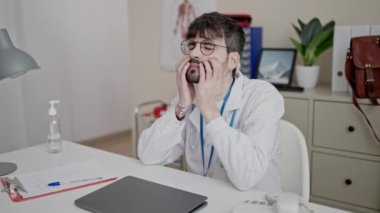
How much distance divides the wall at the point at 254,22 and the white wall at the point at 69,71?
2.37ft

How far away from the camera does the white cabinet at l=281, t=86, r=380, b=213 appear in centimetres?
198

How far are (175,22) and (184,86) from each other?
1.80m

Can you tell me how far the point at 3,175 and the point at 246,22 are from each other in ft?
5.87

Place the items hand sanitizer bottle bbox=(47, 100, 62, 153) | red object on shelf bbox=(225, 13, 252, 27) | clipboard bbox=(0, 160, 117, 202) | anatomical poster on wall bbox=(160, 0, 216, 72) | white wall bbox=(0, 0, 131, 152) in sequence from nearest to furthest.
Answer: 1. clipboard bbox=(0, 160, 117, 202)
2. hand sanitizer bottle bbox=(47, 100, 62, 153)
3. red object on shelf bbox=(225, 13, 252, 27)
4. anatomical poster on wall bbox=(160, 0, 216, 72)
5. white wall bbox=(0, 0, 131, 152)

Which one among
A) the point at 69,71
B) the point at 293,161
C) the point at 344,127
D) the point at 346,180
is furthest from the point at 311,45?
the point at 69,71

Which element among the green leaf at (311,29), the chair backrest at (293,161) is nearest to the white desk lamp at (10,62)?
the chair backrest at (293,161)

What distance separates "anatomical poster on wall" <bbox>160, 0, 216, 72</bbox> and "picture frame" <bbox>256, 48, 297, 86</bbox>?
68 cm

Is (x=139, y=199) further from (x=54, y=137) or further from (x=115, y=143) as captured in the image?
(x=115, y=143)

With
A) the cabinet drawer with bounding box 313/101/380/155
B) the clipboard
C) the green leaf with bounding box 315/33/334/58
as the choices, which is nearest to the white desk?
the clipboard

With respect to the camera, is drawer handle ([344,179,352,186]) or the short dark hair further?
drawer handle ([344,179,352,186])

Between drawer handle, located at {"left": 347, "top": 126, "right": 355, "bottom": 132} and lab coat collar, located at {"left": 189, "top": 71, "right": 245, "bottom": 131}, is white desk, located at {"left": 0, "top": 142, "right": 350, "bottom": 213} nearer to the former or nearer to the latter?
lab coat collar, located at {"left": 189, "top": 71, "right": 245, "bottom": 131}

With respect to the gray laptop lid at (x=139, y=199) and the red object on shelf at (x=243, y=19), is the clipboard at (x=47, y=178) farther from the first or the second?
the red object on shelf at (x=243, y=19)

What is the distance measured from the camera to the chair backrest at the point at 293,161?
135cm

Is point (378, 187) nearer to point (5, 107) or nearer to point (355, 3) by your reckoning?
point (355, 3)
